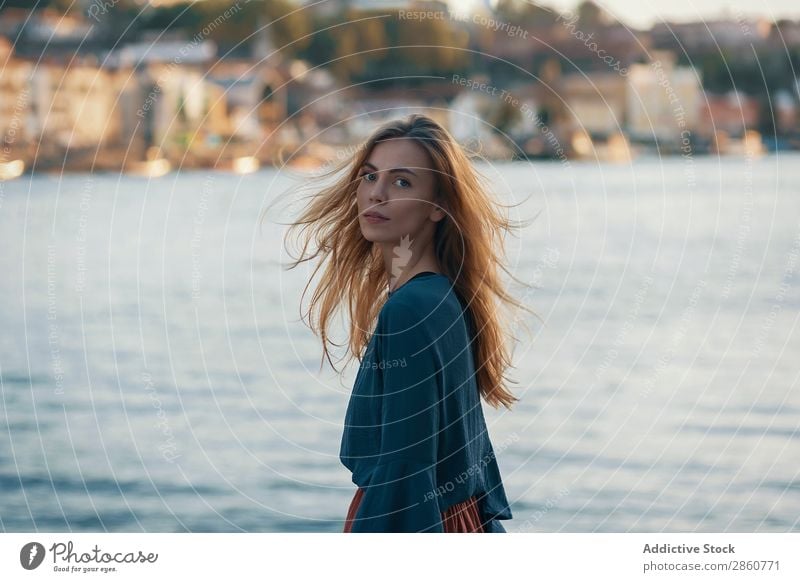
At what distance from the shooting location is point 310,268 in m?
18.3

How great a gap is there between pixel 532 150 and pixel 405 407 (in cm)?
2127

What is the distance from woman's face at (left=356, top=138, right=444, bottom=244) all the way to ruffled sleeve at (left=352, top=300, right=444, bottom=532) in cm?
26

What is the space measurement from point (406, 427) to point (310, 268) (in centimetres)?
1600

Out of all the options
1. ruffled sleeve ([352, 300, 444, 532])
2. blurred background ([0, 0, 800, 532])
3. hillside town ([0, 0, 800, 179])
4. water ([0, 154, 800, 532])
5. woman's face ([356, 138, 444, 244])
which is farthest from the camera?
hillside town ([0, 0, 800, 179])

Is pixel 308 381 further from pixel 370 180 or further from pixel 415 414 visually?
pixel 415 414

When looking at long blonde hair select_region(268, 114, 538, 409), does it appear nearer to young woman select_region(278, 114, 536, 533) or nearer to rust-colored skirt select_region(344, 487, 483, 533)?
young woman select_region(278, 114, 536, 533)

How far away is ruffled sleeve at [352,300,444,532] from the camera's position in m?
2.31

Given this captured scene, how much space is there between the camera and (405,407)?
7.63 feet

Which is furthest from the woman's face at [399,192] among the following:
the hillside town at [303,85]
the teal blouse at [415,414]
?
the hillside town at [303,85]

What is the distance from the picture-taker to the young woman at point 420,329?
234cm
